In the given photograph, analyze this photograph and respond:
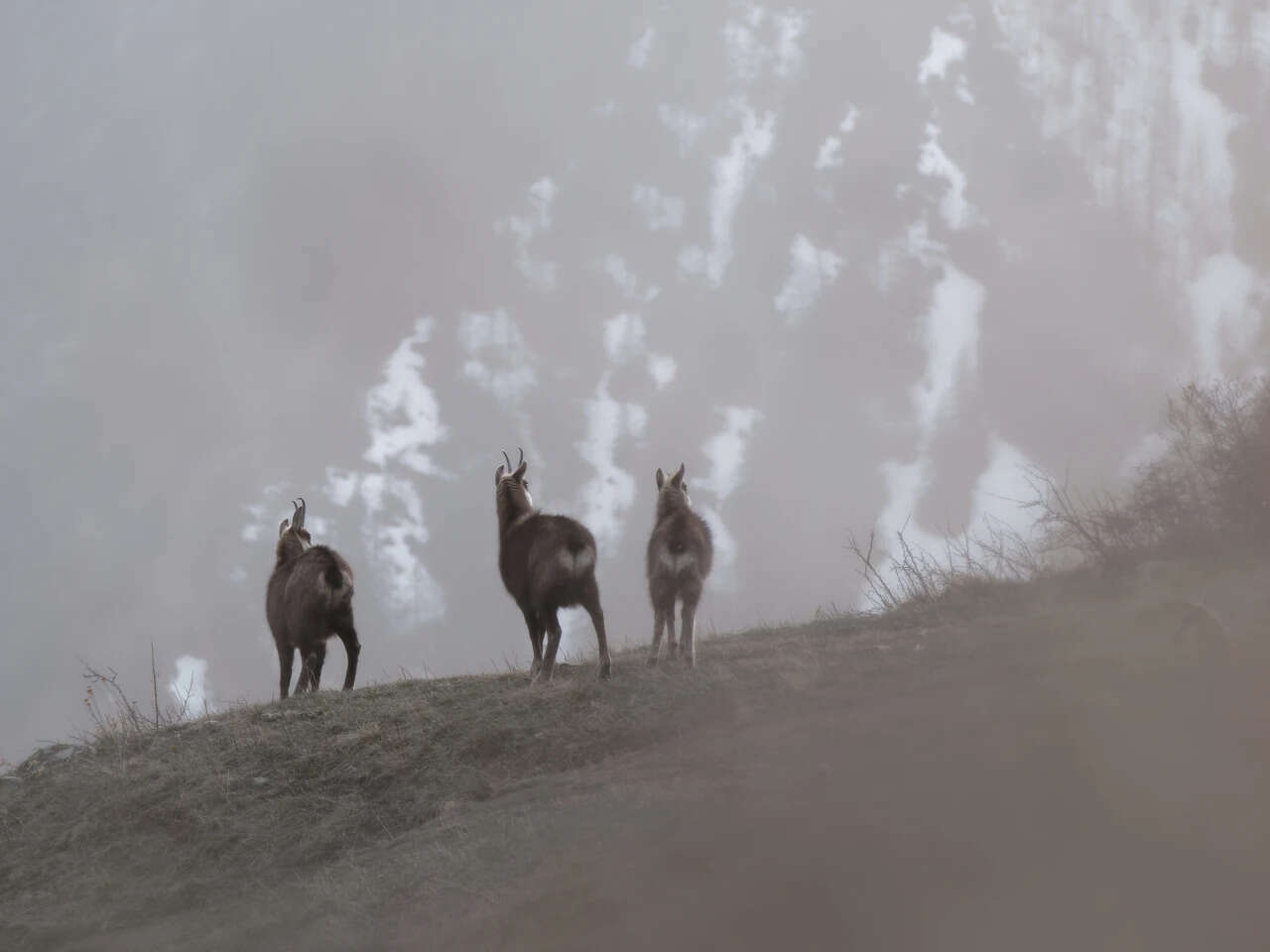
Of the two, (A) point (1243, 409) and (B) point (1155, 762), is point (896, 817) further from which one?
(A) point (1243, 409)

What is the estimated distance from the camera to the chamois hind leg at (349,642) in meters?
12.7

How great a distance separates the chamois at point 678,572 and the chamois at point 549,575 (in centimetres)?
69

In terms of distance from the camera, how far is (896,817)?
5105 mm

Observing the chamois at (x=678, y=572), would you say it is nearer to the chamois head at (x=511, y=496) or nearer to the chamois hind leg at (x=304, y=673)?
the chamois head at (x=511, y=496)

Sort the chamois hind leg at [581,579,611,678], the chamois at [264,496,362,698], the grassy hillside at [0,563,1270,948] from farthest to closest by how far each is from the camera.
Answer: the chamois at [264,496,362,698]
the chamois hind leg at [581,579,611,678]
the grassy hillside at [0,563,1270,948]

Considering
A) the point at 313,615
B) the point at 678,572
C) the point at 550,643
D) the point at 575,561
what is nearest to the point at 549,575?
the point at 575,561

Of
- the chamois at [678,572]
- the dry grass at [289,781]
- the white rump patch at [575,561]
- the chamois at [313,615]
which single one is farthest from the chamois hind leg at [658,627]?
the chamois at [313,615]

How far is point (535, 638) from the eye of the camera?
10406 millimetres

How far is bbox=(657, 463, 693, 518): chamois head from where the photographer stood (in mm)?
11750

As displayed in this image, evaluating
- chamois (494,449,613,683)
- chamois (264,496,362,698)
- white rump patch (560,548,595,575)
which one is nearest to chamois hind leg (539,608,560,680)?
chamois (494,449,613,683)

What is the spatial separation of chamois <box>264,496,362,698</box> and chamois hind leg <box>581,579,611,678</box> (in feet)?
12.6

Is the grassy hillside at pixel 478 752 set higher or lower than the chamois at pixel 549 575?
lower

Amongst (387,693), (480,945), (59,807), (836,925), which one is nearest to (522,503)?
(387,693)

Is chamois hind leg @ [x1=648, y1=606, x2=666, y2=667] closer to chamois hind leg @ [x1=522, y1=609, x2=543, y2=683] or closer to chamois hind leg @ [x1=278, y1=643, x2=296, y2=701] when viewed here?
chamois hind leg @ [x1=522, y1=609, x2=543, y2=683]
